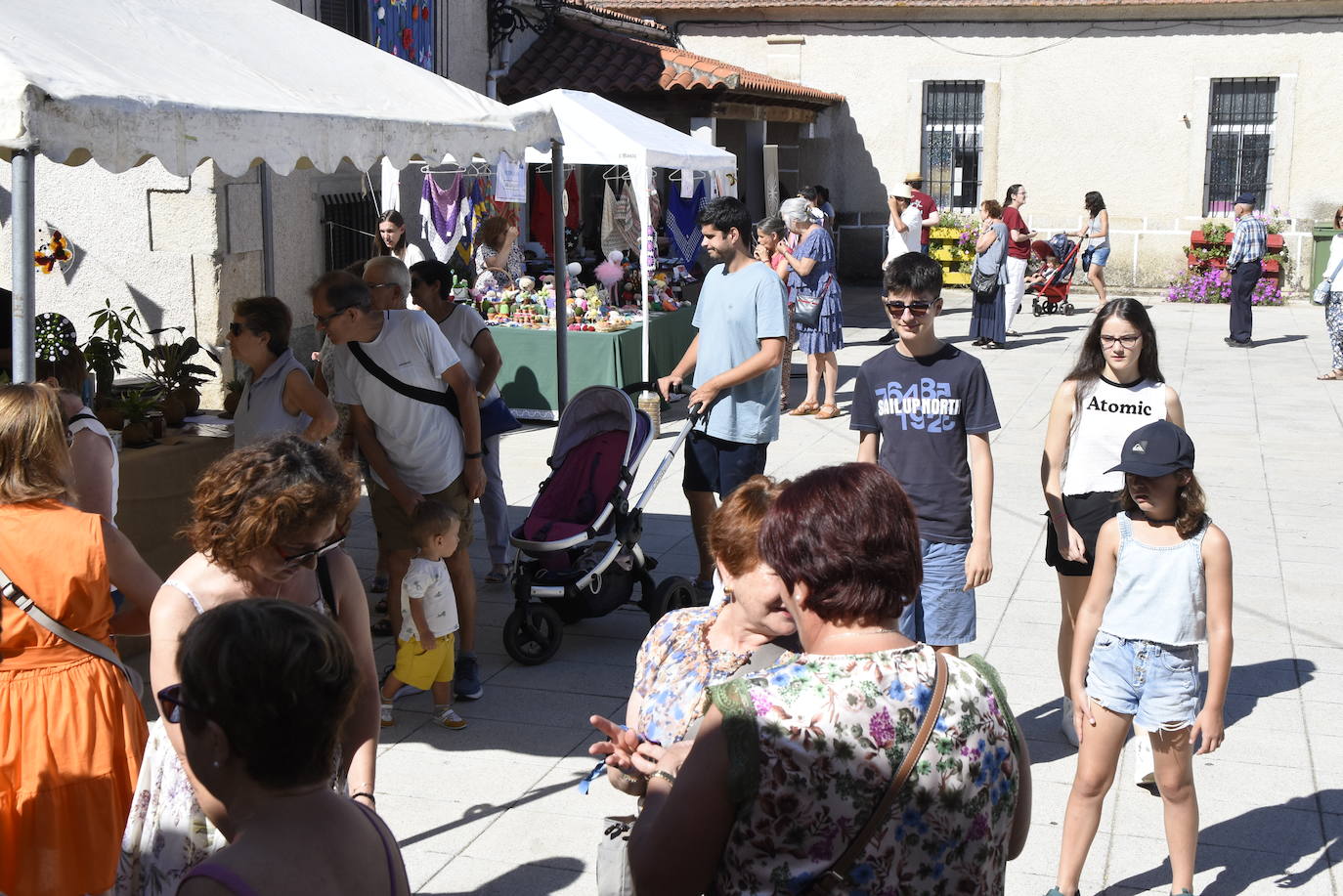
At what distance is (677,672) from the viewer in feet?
8.93

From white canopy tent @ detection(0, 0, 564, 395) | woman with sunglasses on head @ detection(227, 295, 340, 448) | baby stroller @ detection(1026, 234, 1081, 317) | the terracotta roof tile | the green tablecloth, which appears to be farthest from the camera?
baby stroller @ detection(1026, 234, 1081, 317)

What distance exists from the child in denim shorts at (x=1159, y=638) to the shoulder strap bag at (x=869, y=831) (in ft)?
6.05

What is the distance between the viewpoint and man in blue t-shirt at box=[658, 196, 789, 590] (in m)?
6.04

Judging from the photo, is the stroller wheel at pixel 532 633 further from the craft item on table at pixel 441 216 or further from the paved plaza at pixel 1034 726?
the craft item on table at pixel 441 216

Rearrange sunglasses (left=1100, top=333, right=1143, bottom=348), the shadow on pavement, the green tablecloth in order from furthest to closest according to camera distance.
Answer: the green tablecloth
sunglasses (left=1100, top=333, right=1143, bottom=348)
the shadow on pavement

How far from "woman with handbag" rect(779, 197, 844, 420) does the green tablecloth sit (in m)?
1.39

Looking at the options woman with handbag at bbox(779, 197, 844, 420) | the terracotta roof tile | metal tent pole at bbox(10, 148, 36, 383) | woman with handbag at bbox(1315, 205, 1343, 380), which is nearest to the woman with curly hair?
metal tent pole at bbox(10, 148, 36, 383)

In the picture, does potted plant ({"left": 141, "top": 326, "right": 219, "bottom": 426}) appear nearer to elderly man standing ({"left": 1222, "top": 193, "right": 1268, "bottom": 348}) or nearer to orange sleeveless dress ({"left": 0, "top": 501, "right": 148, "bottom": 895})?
orange sleeveless dress ({"left": 0, "top": 501, "right": 148, "bottom": 895})

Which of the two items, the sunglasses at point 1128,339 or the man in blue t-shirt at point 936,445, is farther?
the sunglasses at point 1128,339

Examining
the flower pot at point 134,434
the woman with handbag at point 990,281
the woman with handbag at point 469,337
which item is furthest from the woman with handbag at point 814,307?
the flower pot at point 134,434

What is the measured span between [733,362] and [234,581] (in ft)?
11.7

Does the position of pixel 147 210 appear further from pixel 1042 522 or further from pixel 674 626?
pixel 674 626

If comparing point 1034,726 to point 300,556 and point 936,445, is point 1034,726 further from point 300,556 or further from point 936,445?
point 300,556

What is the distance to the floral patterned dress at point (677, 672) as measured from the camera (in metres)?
2.61
